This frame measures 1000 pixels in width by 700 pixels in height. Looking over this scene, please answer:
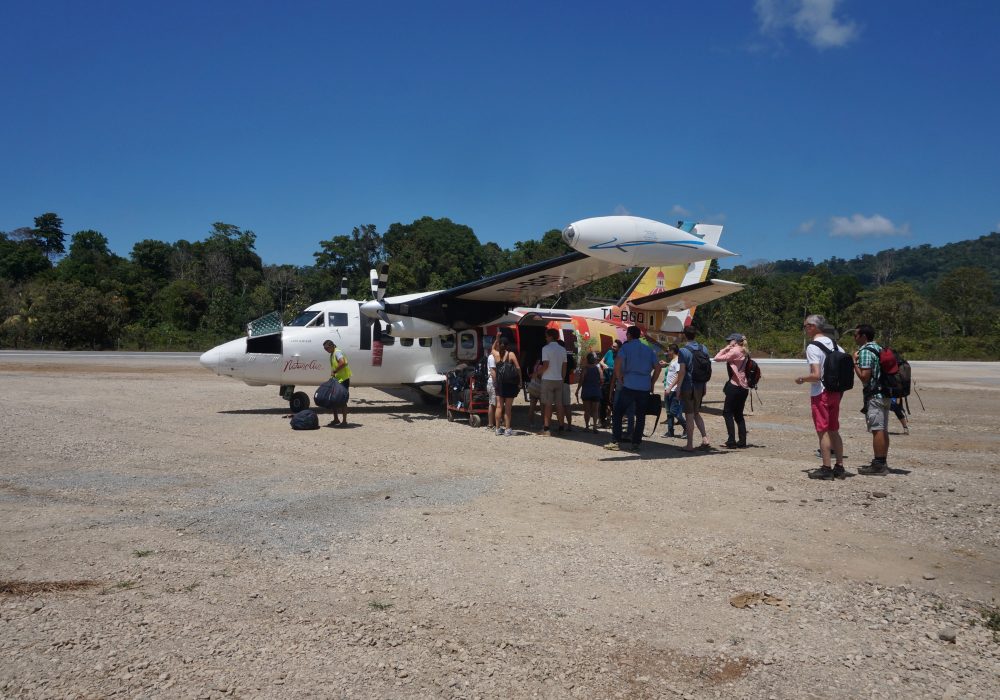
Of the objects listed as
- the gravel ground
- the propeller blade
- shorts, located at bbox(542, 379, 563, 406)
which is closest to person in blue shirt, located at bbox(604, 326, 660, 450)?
the gravel ground

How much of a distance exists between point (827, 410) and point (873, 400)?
67 centimetres

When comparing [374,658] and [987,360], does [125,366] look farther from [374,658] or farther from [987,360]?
[987,360]

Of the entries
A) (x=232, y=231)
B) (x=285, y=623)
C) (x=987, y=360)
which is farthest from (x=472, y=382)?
(x=232, y=231)

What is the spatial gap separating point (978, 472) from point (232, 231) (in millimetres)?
65852

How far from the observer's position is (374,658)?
3.54 metres

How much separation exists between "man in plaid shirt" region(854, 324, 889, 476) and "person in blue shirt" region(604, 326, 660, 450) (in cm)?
286

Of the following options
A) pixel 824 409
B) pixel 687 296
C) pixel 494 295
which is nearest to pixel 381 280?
pixel 494 295

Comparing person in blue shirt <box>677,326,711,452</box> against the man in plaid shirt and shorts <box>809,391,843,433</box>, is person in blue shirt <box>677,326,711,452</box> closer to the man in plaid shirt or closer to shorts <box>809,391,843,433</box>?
shorts <box>809,391,843,433</box>

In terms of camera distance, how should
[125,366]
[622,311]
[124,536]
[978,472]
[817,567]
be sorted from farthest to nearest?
[125,366] → [622,311] → [978,472] → [124,536] → [817,567]

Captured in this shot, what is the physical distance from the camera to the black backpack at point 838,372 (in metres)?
7.68

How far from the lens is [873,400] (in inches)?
314

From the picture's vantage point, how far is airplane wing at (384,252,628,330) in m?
12.4

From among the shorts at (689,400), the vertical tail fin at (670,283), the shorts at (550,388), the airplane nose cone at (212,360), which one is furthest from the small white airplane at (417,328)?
the shorts at (689,400)

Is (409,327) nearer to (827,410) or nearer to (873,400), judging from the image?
(827,410)
